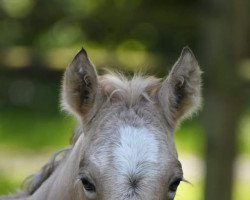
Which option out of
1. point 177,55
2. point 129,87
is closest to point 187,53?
point 129,87

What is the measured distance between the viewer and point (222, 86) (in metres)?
9.08

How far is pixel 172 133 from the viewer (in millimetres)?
5305

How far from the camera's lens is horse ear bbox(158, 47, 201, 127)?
17.3 ft

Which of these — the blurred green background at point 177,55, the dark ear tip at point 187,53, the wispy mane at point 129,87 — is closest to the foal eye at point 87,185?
the wispy mane at point 129,87

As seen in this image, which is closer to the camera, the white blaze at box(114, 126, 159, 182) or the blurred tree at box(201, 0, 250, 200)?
the white blaze at box(114, 126, 159, 182)

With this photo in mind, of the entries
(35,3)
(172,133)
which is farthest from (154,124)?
(35,3)

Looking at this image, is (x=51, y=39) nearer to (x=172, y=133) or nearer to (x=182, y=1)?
(x=182, y=1)

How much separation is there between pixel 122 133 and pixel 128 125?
8 centimetres

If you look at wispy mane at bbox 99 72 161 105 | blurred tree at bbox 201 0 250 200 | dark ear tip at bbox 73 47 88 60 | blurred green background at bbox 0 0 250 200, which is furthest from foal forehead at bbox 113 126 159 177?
blurred tree at bbox 201 0 250 200

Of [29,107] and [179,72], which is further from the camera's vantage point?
[29,107]

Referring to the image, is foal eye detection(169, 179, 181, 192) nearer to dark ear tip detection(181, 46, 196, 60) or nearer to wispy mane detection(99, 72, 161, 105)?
wispy mane detection(99, 72, 161, 105)

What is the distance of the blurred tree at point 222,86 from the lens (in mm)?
9055

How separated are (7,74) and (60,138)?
3939mm

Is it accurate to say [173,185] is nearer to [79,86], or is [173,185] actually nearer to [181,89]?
[181,89]
